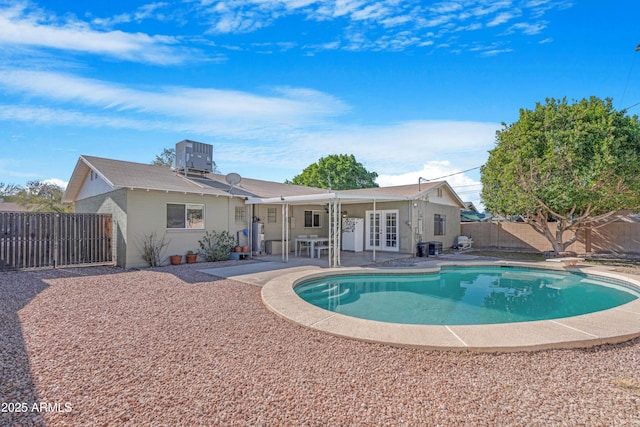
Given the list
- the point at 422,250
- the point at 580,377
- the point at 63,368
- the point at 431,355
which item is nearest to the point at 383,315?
the point at 431,355

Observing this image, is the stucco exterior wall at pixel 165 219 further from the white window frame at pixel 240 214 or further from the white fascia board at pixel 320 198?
the white fascia board at pixel 320 198

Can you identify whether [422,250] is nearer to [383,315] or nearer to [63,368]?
[383,315]

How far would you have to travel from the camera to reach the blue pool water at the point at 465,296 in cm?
660

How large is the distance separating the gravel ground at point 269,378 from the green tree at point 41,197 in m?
27.2

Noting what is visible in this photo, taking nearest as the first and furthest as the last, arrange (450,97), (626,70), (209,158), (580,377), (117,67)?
(580,377), (117,67), (626,70), (450,97), (209,158)

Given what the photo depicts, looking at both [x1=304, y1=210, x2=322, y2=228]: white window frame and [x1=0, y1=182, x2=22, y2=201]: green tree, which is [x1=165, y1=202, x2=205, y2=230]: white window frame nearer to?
[x1=304, y1=210, x2=322, y2=228]: white window frame

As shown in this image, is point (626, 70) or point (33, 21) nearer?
point (33, 21)

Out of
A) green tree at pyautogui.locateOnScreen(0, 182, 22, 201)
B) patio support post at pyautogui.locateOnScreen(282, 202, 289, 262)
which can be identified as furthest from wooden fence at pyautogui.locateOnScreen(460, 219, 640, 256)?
green tree at pyautogui.locateOnScreen(0, 182, 22, 201)

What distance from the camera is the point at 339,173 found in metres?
34.9

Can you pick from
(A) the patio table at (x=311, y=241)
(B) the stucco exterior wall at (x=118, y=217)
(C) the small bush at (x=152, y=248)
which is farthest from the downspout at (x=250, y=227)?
(B) the stucco exterior wall at (x=118, y=217)

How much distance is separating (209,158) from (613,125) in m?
16.1

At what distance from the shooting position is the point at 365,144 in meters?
17.7

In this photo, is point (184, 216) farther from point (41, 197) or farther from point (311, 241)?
point (41, 197)

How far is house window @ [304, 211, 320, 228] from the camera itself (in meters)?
16.6
